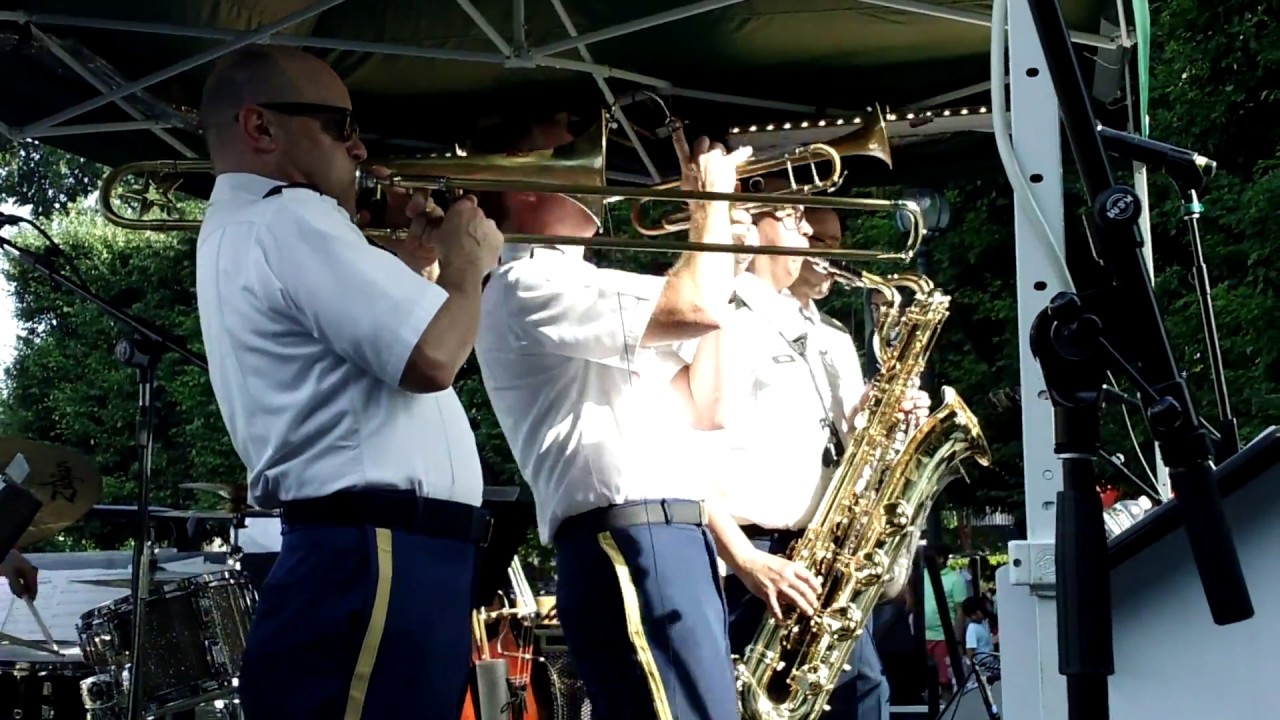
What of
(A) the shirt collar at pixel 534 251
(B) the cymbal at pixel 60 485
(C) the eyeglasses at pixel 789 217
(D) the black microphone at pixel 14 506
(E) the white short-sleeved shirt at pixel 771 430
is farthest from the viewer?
(B) the cymbal at pixel 60 485

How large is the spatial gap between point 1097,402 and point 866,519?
8.81 ft

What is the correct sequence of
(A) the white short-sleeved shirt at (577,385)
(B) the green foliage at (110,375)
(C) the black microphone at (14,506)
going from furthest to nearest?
(B) the green foliage at (110,375), (A) the white short-sleeved shirt at (577,385), (C) the black microphone at (14,506)

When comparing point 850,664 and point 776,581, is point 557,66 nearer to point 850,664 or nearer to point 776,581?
point 776,581

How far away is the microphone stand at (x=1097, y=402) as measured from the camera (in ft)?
5.21

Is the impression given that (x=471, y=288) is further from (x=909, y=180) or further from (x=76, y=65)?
(x=909, y=180)

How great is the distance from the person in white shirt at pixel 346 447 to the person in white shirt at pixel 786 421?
1319mm

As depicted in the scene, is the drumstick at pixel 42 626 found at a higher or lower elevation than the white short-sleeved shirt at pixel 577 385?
lower

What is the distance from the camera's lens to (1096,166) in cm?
166

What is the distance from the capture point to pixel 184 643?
5352mm

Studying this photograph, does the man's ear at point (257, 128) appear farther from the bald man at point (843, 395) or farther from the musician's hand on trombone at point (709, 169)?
the bald man at point (843, 395)

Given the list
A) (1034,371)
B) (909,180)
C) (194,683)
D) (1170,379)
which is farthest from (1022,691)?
(194,683)

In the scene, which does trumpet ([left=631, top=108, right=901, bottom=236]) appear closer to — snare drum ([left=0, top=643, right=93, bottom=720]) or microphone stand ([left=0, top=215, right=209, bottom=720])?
microphone stand ([left=0, top=215, right=209, bottom=720])

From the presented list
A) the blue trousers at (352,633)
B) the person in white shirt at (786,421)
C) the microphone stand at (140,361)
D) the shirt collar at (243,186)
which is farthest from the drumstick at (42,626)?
the blue trousers at (352,633)

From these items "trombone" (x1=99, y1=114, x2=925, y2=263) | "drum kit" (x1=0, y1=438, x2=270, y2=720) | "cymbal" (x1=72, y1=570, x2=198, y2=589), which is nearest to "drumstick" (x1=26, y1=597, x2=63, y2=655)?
"drum kit" (x1=0, y1=438, x2=270, y2=720)
